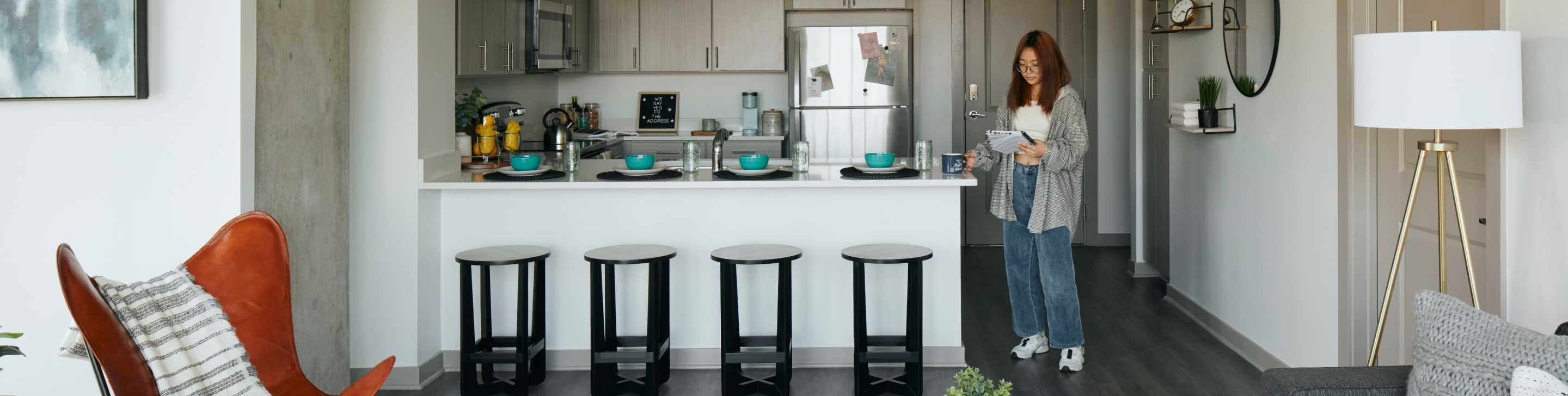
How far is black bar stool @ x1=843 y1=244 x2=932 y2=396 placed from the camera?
3346 mm

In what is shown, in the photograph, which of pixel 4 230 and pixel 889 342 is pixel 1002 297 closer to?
pixel 889 342

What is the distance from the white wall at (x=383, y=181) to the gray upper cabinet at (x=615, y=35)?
10.2ft

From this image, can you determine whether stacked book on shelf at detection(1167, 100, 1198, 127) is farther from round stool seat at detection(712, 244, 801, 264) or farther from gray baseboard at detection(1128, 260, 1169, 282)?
round stool seat at detection(712, 244, 801, 264)

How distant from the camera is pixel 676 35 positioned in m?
6.57

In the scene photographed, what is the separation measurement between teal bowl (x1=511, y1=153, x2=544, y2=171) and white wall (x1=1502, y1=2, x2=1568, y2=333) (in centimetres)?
293

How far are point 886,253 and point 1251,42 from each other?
1.65m

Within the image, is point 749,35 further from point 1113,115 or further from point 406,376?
point 406,376

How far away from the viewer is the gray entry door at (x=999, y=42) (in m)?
6.80

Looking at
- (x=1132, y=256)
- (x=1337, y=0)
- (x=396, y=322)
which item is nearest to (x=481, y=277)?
(x=396, y=322)

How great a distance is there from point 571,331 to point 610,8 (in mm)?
3228

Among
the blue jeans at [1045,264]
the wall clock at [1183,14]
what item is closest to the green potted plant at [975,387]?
the blue jeans at [1045,264]

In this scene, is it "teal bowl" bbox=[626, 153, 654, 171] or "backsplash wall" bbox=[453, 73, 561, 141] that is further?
"backsplash wall" bbox=[453, 73, 561, 141]

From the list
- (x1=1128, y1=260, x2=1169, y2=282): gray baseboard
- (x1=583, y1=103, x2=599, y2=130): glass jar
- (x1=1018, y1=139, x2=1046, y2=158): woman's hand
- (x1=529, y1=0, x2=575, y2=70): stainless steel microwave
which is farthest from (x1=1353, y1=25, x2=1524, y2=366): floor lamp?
(x1=583, y1=103, x2=599, y2=130): glass jar

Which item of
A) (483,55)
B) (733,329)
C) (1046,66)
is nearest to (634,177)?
(733,329)
